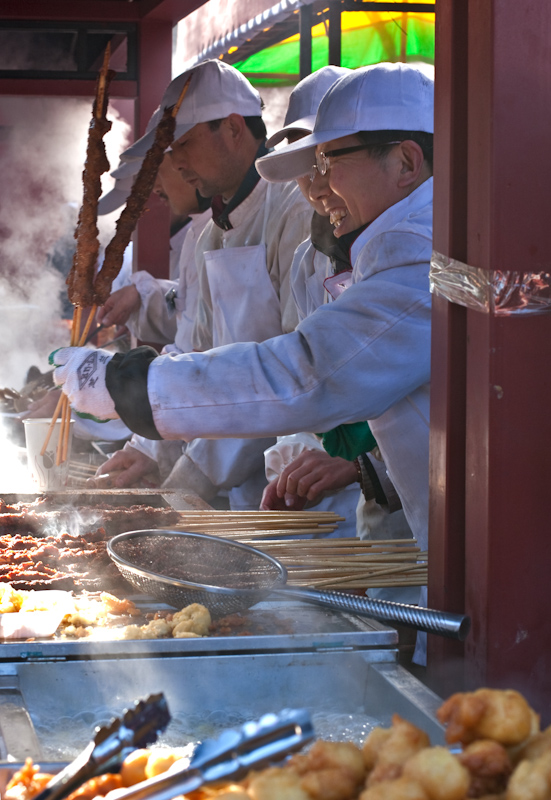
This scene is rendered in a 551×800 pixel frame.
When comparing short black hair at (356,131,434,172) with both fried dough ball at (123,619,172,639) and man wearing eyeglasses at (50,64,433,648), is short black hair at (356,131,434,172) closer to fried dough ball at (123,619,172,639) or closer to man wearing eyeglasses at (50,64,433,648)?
man wearing eyeglasses at (50,64,433,648)

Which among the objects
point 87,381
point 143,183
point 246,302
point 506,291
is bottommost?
point 87,381

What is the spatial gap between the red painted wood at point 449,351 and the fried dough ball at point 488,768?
2.03ft

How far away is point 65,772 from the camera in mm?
887

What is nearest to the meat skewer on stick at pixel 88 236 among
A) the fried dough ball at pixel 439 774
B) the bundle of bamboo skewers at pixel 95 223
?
the bundle of bamboo skewers at pixel 95 223

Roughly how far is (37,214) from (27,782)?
9215 millimetres

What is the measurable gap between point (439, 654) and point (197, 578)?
49 cm

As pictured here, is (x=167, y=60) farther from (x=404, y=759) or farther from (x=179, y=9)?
(x=404, y=759)

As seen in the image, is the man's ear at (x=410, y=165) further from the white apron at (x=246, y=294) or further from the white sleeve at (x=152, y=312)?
the white sleeve at (x=152, y=312)

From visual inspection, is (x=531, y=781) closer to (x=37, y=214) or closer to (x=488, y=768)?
(x=488, y=768)

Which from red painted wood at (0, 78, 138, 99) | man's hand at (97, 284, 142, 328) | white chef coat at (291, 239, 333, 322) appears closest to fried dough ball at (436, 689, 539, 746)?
white chef coat at (291, 239, 333, 322)

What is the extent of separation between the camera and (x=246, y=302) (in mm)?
3973

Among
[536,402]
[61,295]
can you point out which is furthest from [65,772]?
[61,295]

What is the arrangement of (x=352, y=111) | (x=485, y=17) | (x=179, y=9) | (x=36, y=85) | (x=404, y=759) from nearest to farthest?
1. (x=404, y=759)
2. (x=485, y=17)
3. (x=352, y=111)
4. (x=179, y=9)
5. (x=36, y=85)

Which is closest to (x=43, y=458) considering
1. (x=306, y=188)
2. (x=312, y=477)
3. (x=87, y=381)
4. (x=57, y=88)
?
(x=312, y=477)
